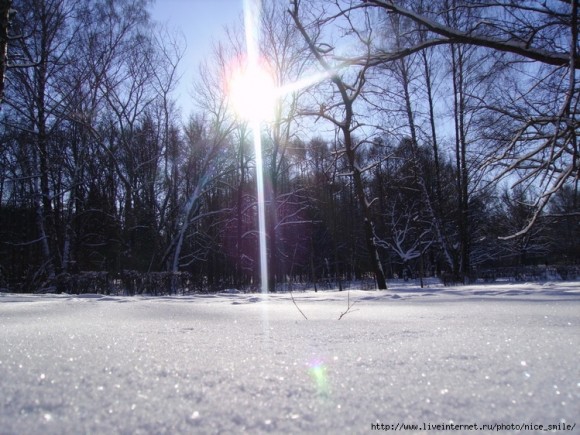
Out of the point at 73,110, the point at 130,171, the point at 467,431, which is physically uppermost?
the point at 73,110

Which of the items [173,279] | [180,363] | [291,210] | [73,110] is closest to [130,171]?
[73,110]

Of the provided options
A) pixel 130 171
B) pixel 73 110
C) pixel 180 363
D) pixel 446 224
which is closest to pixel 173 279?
pixel 130 171

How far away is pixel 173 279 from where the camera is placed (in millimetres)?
11992

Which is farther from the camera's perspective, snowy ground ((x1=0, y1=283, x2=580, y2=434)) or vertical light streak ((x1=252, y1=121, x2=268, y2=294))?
vertical light streak ((x1=252, y1=121, x2=268, y2=294))

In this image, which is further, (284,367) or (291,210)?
(291,210)

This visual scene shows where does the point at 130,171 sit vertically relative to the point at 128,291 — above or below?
above

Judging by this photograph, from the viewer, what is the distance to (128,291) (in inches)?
448

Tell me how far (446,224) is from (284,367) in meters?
22.5

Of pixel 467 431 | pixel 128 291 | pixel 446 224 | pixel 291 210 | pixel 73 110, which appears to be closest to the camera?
pixel 467 431

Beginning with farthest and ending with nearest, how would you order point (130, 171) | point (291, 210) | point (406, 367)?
1. point (291, 210)
2. point (130, 171)
3. point (406, 367)

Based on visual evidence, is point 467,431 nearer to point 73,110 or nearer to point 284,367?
point 284,367

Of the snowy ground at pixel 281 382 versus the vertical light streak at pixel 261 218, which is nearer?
the snowy ground at pixel 281 382

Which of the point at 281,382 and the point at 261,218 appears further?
the point at 261,218

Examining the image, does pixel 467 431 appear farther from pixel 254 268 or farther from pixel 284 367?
pixel 254 268
